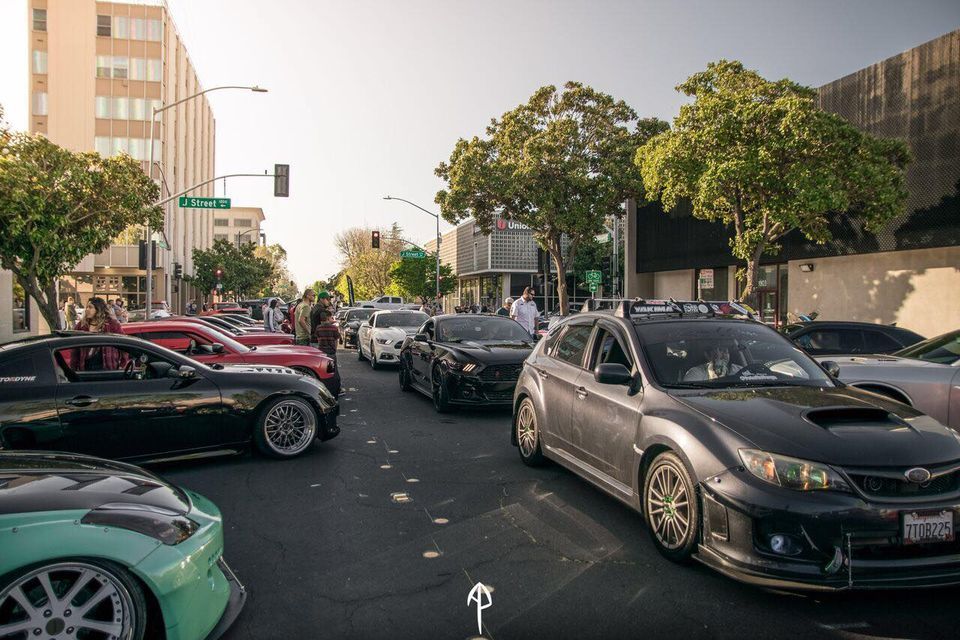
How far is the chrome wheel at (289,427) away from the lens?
7.30 metres

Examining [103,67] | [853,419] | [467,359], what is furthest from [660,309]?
[103,67]

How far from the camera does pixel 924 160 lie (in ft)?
67.1

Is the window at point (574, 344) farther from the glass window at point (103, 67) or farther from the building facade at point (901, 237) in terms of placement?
the glass window at point (103, 67)

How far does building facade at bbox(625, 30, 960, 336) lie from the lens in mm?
19734

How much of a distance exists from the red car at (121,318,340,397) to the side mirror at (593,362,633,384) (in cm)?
639

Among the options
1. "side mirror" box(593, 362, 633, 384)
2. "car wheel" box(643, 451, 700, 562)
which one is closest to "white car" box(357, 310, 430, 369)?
"side mirror" box(593, 362, 633, 384)

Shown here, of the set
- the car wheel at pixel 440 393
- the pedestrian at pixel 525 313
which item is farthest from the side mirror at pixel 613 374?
the pedestrian at pixel 525 313

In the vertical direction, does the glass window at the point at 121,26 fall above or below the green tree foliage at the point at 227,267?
above

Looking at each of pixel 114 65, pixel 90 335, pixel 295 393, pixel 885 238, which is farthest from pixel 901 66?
pixel 114 65

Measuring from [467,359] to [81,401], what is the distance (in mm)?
5188

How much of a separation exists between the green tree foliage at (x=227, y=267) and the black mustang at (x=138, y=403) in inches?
1779

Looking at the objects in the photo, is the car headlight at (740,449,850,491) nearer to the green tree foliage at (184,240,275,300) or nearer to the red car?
the red car

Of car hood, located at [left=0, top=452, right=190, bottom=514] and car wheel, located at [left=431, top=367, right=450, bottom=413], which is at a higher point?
car hood, located at [left=0, top=452, right=190, bottom=514]

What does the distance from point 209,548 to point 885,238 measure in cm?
2392
